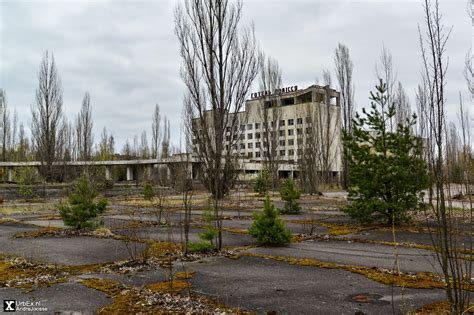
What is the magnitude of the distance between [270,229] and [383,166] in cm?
444

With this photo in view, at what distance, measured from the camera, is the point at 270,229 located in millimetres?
8062

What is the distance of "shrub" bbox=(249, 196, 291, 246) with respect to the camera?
8047mm

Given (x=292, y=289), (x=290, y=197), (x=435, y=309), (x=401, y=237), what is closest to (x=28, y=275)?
(x=292, y=289)

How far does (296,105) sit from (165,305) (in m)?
66.0

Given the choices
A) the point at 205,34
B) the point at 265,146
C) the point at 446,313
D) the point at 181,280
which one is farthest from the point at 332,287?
the point at 265,146

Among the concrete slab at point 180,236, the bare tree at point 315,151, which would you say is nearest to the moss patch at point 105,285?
the concrete slab at point 180,236

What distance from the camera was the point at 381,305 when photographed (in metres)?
4.14

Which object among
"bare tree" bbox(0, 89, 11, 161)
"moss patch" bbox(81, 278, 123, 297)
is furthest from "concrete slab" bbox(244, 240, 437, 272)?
"bare tree" bbox(0, 89, 11, 161)

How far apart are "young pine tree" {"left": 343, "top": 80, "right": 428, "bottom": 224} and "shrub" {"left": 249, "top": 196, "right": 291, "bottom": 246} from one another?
12.5 feet

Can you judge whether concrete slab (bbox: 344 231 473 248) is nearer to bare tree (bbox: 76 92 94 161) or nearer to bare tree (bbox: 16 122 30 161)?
bare tree (bbox: 76 92 94 161)

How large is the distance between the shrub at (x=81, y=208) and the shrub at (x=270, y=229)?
489 cm

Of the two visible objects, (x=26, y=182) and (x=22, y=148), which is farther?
(x=22, y=148)

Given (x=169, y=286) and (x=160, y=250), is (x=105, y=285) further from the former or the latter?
(x=160, y=250)

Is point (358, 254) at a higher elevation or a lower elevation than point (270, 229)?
lower
